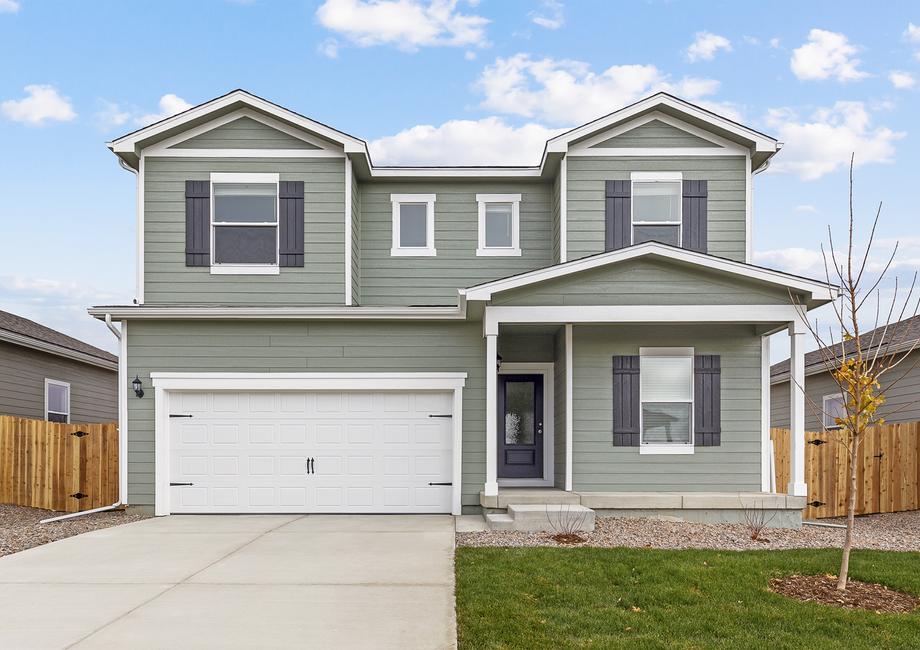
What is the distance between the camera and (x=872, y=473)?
1373 cm

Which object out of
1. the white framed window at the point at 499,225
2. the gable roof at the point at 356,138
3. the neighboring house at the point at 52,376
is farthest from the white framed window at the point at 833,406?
the neighboring house at the point at 52,376

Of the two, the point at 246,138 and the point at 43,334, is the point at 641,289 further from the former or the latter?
the point at 43,334

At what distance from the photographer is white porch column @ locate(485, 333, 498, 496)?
1142 centimetres

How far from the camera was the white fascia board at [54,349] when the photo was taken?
1563 centimetres

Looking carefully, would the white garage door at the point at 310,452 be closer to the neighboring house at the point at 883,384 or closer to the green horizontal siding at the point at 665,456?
the green horizontal siding at the point at 665,456

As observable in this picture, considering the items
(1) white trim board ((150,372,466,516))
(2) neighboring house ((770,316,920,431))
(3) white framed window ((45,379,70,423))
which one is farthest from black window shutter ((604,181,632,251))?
(3) white framed window ((45,379,70,423))

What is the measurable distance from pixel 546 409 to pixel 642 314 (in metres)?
3.10

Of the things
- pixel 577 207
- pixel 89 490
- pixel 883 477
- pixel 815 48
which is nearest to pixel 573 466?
pixel 577 207

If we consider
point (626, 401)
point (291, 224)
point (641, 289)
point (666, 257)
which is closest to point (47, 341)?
point (291, 224)

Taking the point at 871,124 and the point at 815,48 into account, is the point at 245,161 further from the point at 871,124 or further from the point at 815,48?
the point at 871,124

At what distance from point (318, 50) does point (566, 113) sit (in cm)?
691

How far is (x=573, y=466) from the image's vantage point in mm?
12086

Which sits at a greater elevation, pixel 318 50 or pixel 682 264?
pixel 318 50

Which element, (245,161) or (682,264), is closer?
(682,264)
